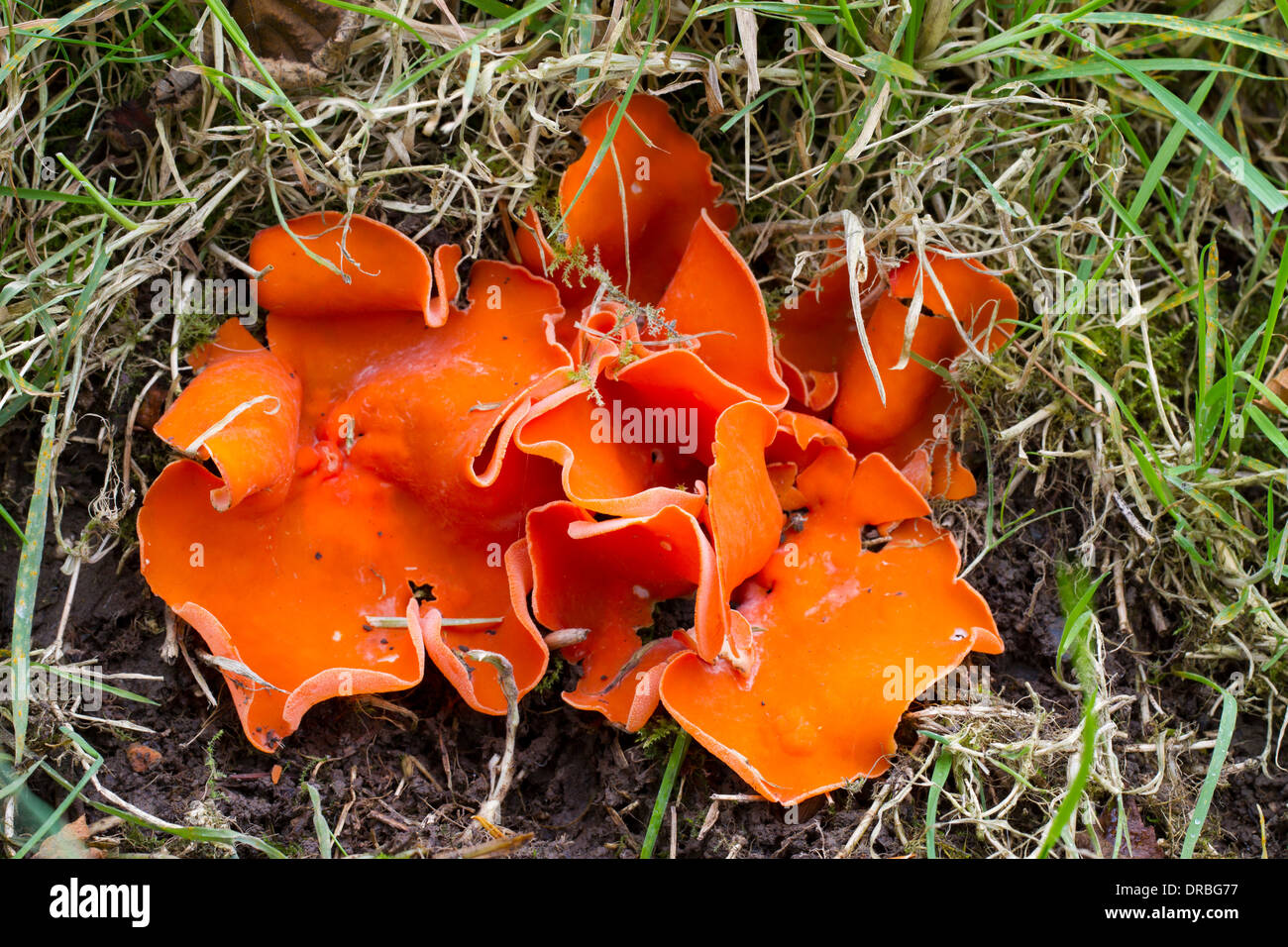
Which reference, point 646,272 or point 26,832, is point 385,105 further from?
point 26,832

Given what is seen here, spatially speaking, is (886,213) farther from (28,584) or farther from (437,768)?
(28,584)

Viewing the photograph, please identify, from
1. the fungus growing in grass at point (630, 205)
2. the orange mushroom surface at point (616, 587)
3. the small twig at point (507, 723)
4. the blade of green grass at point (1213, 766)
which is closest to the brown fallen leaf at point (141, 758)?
the small twig at point (507, 723)

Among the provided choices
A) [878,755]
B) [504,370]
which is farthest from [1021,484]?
[504,370]

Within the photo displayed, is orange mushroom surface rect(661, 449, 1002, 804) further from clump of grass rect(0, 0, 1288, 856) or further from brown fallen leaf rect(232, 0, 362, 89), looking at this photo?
brown fallen leaf rect(232, 0, 362, 89)

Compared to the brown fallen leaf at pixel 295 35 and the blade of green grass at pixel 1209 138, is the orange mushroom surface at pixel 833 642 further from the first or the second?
the brown fallen leaf at pixel 295 35
